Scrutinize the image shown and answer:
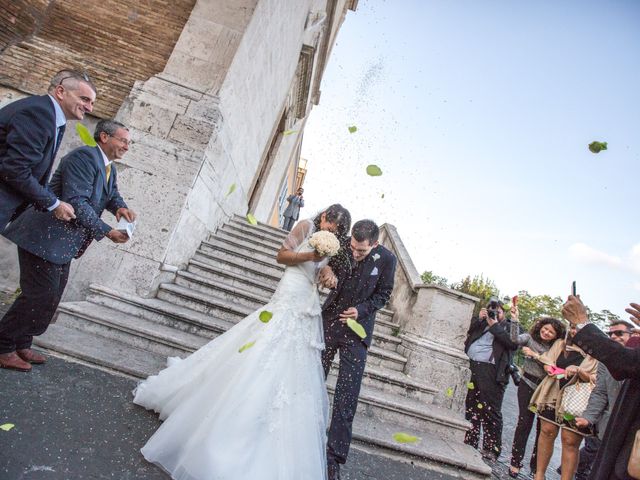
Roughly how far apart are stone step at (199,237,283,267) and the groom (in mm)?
3590

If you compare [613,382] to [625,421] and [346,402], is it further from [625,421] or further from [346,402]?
[346,402]

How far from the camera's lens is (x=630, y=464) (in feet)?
5.42

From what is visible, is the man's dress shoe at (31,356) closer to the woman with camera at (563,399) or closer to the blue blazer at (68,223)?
the blue blazer at (68,223)

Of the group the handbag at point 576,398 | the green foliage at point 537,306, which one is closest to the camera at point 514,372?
the handbag at point 576,398

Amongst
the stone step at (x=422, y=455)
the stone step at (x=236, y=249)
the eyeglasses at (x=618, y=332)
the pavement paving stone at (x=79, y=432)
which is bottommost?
the pavement paving stone at (x=79, y=432)

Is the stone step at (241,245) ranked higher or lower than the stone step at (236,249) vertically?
higher

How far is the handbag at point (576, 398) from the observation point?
3.57m

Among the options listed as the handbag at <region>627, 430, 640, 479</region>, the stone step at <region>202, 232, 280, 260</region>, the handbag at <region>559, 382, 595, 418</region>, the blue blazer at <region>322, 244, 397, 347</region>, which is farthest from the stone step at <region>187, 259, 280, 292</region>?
the handbag at <region>627, 430, 640, 479</region>

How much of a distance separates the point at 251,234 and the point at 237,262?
5.49ft

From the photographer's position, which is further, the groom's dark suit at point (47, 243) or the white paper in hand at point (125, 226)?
the white paper in hand at point (125, 226)

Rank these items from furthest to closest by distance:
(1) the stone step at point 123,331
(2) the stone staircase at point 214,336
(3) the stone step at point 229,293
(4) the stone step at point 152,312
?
(3) the stone step at point 229,293 → (4) the stone step at point 152,312 → (1) the stone step at point 123,331 → (2) the stone staircase at point 214,336

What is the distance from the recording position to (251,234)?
800 centimetres

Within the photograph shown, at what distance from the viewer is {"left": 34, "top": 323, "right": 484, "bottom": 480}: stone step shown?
→ 11.0 ft

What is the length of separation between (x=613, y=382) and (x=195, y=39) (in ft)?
21.3
